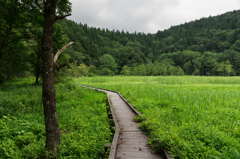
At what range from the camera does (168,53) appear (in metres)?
99.4

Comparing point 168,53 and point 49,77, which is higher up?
point 168,53

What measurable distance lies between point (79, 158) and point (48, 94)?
187 cm

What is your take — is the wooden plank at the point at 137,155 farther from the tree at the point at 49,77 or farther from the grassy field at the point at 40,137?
the tree at the point at 49,77

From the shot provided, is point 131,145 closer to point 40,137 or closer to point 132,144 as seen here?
point 132,144

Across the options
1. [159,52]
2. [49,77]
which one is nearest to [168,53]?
[159,52]

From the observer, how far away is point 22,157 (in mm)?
3215

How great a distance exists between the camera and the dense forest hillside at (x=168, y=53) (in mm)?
70312

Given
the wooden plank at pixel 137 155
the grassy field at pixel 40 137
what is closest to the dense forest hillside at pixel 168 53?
the grassy field at pixel 40 137

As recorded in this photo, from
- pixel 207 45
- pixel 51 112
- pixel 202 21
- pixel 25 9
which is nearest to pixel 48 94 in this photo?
pixel 51 112

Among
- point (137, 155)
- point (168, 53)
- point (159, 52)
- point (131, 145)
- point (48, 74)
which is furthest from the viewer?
point (159, 52)

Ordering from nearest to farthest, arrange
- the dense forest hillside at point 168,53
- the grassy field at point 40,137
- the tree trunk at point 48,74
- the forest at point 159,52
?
1. the tree trunk at point 48,74
2. the grassy field at point 40,137
3. the forest at point 159,52
4. the dense forest hillside at point 168,53

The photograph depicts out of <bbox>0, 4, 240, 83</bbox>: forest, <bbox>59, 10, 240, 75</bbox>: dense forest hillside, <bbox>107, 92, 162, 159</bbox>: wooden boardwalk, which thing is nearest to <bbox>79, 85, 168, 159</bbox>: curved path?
<bbox>107, 92, 162, 159</bbox>: wooden boardwalk

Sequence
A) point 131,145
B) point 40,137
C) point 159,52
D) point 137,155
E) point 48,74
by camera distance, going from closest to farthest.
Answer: point 48,74 < point 137,155 < point 131,145 < point 40,137 < point 159,52

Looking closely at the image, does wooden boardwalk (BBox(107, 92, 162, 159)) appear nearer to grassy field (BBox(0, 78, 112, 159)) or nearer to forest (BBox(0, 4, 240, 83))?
grassy field (BBox(0, 78, 112, 159))
